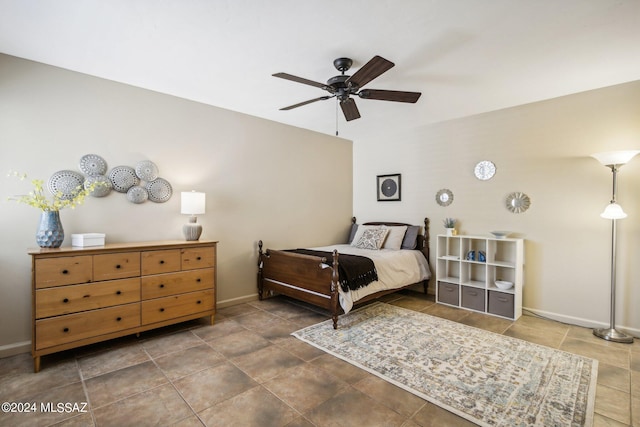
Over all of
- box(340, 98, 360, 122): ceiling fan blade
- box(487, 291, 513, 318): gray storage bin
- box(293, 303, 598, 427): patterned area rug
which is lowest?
box(293, 303, 598, 427): patterned area rug

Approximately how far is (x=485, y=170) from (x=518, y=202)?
0.61 m

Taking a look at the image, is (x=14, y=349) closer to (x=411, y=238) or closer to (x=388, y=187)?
(x=411, y=238)

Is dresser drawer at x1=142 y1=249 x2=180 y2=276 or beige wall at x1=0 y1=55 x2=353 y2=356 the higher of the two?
beige wall at x1=0 y1=55 x2=353 y2=356

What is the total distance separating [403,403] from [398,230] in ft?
10.3

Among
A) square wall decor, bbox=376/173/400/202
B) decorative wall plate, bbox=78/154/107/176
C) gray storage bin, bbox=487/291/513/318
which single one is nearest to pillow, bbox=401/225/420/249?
square wall decor, bbox=376/173/400/202

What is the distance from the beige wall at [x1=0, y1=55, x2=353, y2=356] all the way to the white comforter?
4.19ft

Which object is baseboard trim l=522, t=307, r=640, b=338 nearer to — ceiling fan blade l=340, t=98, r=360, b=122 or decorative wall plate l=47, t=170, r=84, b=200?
ceiling fan blade l=340, t=98, r=360, b=122

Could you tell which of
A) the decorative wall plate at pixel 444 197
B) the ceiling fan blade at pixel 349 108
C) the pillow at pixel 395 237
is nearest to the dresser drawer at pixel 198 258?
the ceiling fan blade at pixel 349 108

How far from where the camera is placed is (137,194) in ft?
10.9

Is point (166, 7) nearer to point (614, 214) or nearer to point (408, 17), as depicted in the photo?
point (408, 17)

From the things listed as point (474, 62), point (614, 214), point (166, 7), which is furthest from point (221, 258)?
point (614, 214)

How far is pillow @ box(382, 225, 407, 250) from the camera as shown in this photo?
4824mm

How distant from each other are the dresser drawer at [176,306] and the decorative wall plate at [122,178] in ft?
4.15

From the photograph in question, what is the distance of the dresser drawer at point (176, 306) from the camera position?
3.00 meters
